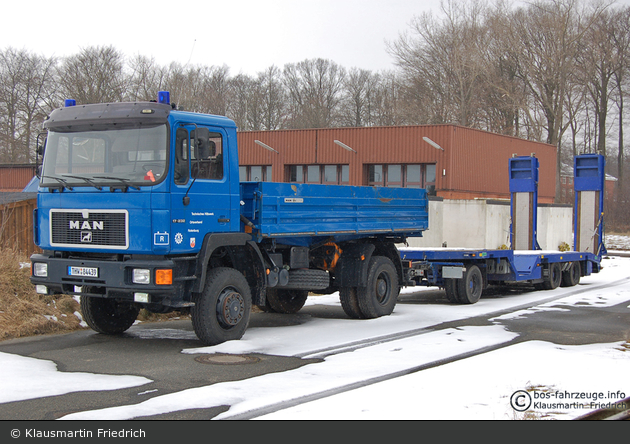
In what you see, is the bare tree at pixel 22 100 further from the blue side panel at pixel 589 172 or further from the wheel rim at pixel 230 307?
the wheel rim at pixel 230 307

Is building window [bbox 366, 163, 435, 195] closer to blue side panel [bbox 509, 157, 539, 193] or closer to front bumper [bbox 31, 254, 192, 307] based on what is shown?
blue side panel [bbox 509, 157, 539, 193]

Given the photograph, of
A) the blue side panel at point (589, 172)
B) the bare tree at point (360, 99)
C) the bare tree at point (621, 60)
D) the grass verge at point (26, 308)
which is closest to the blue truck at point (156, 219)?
the grass verge at point (26, 308)

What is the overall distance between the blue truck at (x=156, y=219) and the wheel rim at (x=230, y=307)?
0.02 meters

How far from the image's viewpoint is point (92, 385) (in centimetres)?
711

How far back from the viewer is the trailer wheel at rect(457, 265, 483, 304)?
577 inches

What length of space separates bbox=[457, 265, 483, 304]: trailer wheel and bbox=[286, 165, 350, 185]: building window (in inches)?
779

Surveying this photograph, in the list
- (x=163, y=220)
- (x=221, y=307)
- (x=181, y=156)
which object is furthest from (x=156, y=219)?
(x=221, y=307)

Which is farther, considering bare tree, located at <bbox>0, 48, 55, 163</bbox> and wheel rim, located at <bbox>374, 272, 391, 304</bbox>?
bare tree, located at <bbox>0, 48, 55, 163</bbox>

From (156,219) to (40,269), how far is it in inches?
78.3

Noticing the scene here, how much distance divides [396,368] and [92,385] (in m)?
3.35

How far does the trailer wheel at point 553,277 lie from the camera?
17859 millimetres

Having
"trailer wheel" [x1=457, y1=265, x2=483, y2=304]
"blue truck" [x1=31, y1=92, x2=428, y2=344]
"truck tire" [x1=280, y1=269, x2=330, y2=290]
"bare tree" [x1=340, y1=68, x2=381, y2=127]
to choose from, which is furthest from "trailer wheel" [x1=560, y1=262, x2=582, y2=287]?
"bare tree" [x1=340, y1=68, x2=381, y2=127]
